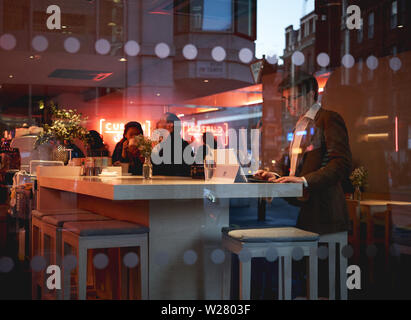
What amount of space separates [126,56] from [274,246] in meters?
2.18

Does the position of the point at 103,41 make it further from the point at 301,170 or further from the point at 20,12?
the point at 301,170

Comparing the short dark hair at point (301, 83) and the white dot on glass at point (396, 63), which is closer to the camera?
the short dark hair at point (301, 83)

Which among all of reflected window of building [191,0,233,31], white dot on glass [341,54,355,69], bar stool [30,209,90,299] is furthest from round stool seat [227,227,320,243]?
reflected window of building [191,0,233,31]

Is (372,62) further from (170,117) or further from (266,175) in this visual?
(266,175)

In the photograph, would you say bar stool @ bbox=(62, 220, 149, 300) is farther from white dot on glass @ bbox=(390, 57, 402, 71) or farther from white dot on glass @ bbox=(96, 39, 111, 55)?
white dot on glass @ bbox=(390, 57, 402, 71)

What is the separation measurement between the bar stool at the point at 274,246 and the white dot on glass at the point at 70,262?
777mm

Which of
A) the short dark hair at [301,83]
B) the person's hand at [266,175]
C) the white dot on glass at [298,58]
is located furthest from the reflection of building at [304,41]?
the person's hand at [266,175]

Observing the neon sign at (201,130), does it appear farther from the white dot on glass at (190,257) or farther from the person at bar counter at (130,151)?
the white dot on glass at (190,257)

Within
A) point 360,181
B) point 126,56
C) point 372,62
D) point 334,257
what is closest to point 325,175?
point 334,257

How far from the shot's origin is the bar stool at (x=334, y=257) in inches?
102

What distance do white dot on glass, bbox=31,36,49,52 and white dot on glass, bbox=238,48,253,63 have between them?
1.42 meters

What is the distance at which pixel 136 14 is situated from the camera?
3.65 meters
